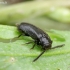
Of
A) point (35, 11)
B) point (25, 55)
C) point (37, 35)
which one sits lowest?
point (35, 11)

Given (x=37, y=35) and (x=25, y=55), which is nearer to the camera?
(x=25, y=55)

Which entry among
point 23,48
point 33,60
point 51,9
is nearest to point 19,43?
point 23,48

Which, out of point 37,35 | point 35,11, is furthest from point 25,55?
point 35,11

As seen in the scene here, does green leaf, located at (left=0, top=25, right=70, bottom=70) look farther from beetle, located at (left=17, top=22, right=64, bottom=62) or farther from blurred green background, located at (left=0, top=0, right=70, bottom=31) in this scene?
blurred green background, located at (left=0, top=0, right=70, bottom=31)

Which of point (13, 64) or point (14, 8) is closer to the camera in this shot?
point (13, 64)

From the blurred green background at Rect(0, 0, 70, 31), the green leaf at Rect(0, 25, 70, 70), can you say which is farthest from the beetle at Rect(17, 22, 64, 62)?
the blurred green background at Rect(0, 0, 70, 31)

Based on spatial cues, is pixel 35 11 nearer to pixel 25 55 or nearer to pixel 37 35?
pixel 37 35

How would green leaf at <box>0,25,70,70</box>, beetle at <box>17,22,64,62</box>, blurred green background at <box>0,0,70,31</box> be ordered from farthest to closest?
blurred green background at <box>0,0,70,31</box>, beetle at <box>17,22,64,62</box>, green leaf at <box>0,25,70,70</box>

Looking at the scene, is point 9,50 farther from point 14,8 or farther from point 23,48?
point 14,8
